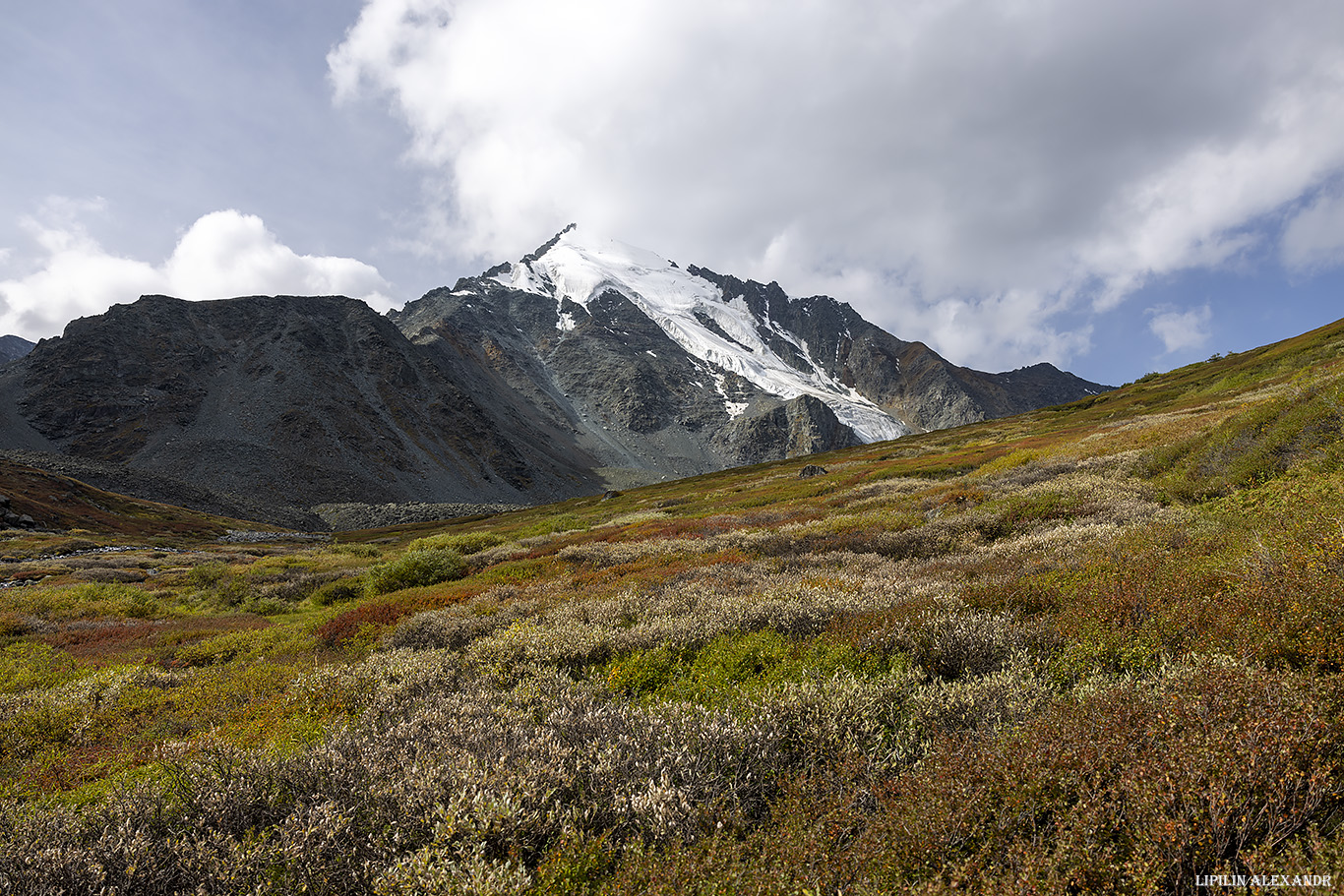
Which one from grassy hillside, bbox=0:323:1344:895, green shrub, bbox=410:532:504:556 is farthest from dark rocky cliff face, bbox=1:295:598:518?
grassy hillside, bbox=0:323:1344:895

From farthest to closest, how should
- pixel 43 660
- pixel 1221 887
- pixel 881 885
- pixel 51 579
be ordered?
pixel 51 579
pixel 43 660
pixel 881 885
pixel 1221 887

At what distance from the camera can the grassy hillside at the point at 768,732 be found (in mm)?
2871

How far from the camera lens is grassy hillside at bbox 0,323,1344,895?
9.42 ft

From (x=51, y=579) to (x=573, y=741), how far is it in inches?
1162

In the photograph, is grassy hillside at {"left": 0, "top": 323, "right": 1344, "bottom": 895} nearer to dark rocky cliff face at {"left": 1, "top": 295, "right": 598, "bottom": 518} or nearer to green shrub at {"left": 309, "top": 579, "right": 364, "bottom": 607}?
green shrub at {"left": 309, "top": 579, "right": 364, "bottom": 607}

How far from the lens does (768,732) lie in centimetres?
432

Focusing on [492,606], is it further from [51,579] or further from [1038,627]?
[51,579]

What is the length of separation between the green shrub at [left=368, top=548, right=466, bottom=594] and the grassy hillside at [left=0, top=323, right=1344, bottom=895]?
6219 mm

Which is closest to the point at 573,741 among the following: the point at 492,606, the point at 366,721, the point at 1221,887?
the point at 366,721

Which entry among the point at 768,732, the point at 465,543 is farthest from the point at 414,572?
the point at 768,732

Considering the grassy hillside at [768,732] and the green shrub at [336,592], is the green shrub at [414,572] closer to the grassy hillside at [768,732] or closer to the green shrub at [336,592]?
the green shrub at [336,592]

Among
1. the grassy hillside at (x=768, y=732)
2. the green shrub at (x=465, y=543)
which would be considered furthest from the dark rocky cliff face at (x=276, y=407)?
the grassy hillside at (x=768, y=732)

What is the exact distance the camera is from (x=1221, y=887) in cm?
251

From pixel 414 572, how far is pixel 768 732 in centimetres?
1641
